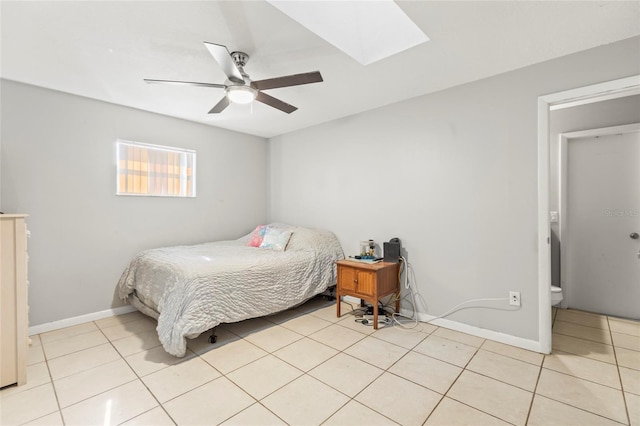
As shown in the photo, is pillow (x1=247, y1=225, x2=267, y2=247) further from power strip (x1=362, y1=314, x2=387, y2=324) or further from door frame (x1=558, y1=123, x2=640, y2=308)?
door frame (x1=558, y1=123, x2=640, y2=308)

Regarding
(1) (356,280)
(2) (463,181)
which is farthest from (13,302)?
(2) (463,181)

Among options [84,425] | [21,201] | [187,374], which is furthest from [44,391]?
[21,201]

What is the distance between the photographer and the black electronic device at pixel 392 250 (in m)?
3.05

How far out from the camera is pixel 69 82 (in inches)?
103

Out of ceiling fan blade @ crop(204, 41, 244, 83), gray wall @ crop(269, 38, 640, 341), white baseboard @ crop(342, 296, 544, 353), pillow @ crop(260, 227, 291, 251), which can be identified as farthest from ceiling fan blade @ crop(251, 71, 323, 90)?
white baseboard @ crop(342, 296, 544, 353)

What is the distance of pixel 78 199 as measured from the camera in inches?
115

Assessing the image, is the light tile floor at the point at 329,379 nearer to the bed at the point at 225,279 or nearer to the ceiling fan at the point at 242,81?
the bed at the point at 225,279

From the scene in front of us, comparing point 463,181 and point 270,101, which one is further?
point 463,181

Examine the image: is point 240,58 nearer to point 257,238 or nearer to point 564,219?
point 257,238

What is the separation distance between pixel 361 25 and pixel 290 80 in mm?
668

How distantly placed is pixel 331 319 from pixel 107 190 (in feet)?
9.11

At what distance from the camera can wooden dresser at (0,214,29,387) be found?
1.86 meters

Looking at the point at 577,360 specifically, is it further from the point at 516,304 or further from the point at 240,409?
the point at 240,409

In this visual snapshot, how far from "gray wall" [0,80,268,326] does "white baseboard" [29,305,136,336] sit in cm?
5
